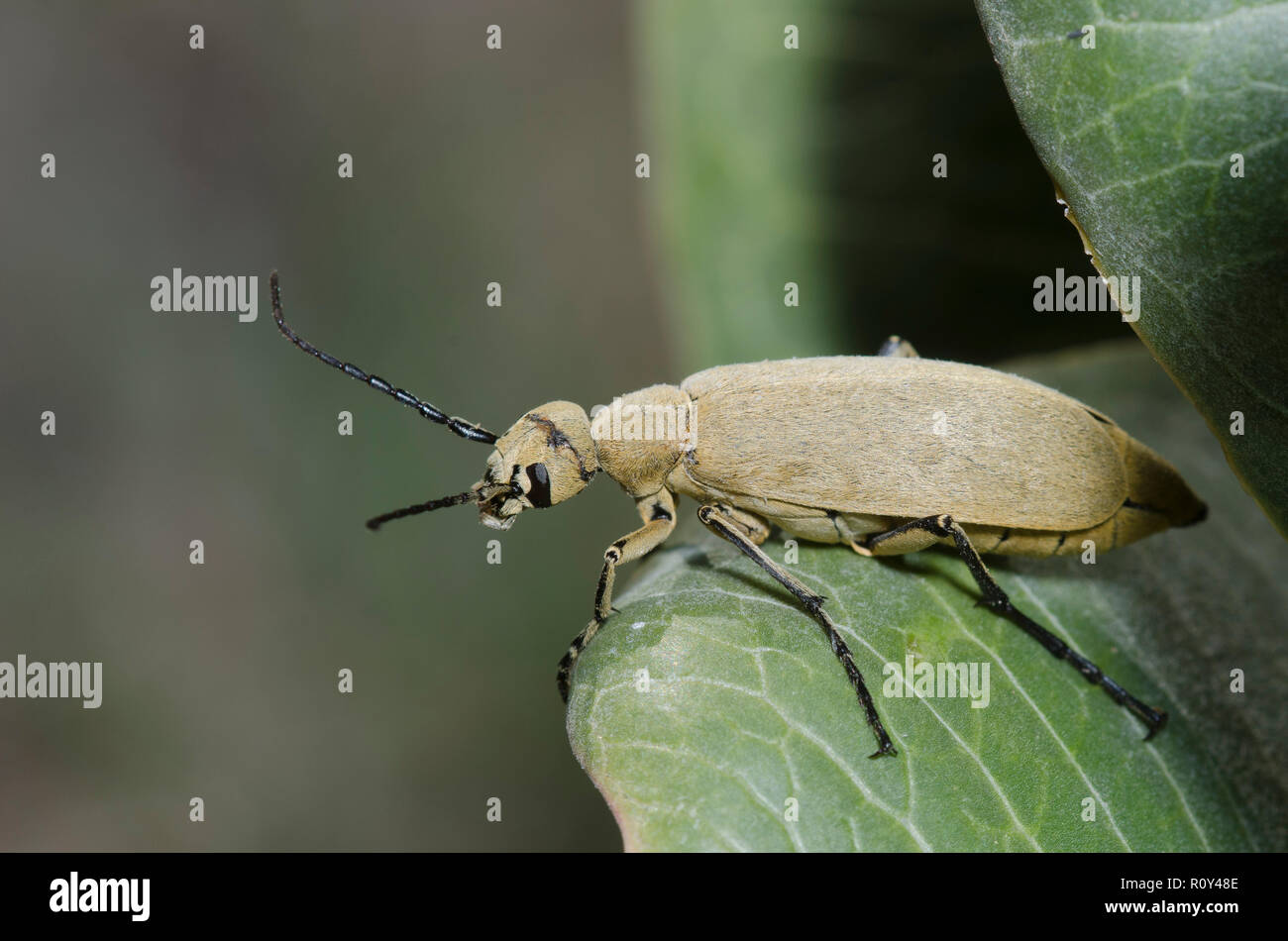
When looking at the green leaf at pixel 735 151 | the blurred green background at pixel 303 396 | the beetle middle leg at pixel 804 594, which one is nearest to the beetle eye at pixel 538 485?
the beetle middle leg at pixel 804 594

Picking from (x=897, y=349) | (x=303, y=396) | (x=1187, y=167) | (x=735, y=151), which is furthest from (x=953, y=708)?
(x=303, y=396)

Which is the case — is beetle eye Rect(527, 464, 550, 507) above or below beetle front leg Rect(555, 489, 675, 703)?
above

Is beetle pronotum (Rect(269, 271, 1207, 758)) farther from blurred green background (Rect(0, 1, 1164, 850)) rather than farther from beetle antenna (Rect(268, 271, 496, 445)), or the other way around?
blurred green background (Rect(0, 1, 1164, 850))

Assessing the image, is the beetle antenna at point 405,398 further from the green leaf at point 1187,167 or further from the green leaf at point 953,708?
the green leaf at point 1187,167

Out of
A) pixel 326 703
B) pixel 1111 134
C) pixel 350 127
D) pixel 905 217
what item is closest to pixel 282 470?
pixel 326 703

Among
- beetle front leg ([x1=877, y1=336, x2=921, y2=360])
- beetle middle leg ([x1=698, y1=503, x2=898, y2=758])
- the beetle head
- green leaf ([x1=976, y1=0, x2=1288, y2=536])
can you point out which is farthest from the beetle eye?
green leaf ([x1=976, y1=0, x2=1288, y2=536])

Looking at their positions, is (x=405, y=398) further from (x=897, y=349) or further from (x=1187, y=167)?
(x=1187, y=167)
